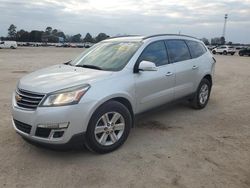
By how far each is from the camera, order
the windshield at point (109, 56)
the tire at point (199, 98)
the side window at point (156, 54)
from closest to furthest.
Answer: the windshield at point (109, 56) < the side window at point (156, 54) < the tire at point (199, 98)

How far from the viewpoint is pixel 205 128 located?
19.0 ft

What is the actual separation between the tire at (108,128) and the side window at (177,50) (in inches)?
73.5

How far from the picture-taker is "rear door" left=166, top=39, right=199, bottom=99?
5.97m

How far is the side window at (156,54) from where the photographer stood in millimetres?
5272

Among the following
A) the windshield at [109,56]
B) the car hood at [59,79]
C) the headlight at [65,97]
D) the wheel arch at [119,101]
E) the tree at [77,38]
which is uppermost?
the windshield at [109,56]

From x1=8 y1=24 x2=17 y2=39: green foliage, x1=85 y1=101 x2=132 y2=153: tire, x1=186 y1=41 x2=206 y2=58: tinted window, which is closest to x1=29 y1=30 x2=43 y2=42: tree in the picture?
x1=8 y1=24 x2=17 y2=39: green foliage

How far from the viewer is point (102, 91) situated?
4.27 m

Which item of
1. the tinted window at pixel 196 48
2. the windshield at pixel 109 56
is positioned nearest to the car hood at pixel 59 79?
the windshield at pixel 109 56

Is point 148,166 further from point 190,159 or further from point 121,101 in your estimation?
point 121,101

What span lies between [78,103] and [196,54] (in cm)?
380

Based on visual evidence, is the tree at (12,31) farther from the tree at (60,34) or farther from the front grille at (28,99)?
the front grille at (28,99)

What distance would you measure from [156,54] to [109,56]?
89 cm

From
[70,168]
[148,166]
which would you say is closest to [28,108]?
[70,168]

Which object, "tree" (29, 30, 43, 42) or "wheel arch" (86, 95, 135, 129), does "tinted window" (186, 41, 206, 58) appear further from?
"tree" (29, 30, 43, 42)
